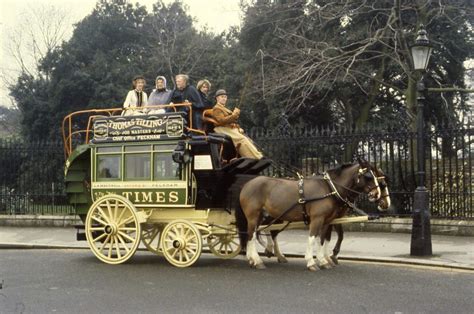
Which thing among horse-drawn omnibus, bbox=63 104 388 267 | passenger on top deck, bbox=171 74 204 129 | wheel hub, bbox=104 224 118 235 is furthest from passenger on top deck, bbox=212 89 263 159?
wheel hub, bbox=104 224 118 235

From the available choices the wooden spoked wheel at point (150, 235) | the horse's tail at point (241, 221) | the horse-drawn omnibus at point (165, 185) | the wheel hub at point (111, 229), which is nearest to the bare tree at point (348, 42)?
the horse-drawn omnibus at point (165, 185)

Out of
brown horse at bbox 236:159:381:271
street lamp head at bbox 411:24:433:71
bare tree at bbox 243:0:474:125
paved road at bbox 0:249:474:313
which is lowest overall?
paved road at bbox 0:249:474:313

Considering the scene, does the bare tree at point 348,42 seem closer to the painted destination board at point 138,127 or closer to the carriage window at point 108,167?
the painted destination board at point 138,127

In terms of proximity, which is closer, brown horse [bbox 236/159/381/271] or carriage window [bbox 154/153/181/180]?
brown horse [bbox 236/159/381/271]

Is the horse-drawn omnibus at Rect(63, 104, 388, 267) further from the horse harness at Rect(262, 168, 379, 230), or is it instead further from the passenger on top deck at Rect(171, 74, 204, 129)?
the horse harness at Rect(262, 168, 379, 230)

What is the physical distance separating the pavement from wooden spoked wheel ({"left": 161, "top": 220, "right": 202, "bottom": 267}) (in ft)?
7.92

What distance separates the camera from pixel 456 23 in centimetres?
1878

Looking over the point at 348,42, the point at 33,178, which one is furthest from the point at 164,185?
the point at 348,42

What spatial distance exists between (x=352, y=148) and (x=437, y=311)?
325 inches

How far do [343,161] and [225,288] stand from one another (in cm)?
813

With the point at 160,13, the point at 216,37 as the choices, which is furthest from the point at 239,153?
the point at 160,13

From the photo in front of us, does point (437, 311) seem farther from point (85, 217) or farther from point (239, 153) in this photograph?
point (85, 217)

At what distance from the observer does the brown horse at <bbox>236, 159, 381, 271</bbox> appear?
31.7 feet

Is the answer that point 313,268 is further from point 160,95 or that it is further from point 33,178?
point 33,178
